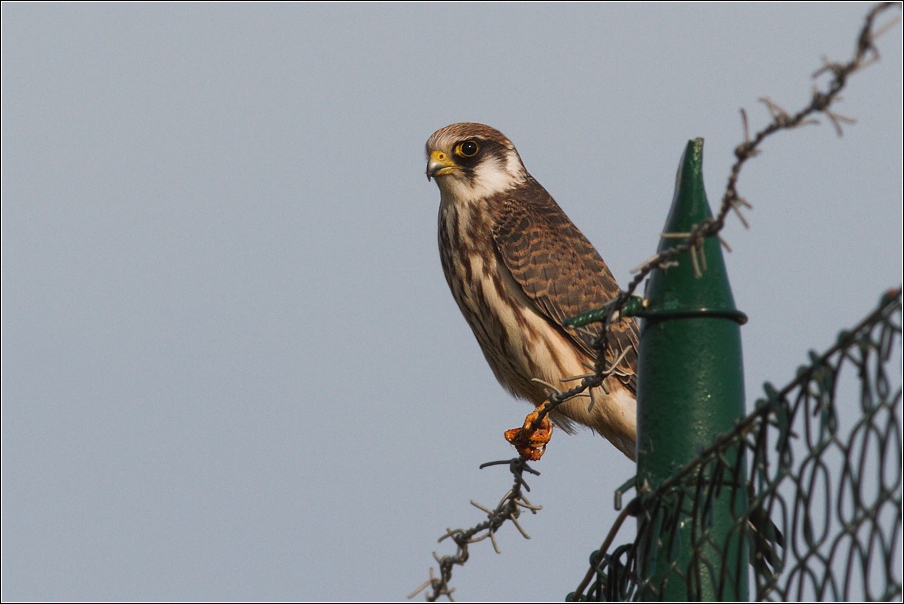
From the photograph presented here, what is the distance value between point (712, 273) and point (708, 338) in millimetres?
127

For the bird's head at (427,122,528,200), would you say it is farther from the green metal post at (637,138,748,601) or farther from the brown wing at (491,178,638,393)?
the green metal post at (637,138,748,601)

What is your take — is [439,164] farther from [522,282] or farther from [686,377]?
[686,377]

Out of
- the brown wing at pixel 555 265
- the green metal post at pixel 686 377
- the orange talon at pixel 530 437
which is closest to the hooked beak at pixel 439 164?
the brown wing at pixel 555 265

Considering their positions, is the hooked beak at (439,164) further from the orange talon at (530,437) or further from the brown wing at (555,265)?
the orange talon at (530,437)

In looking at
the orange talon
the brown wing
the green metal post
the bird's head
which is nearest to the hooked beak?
the bird's head

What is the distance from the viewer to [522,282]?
5328 mm

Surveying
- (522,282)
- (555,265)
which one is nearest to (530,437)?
→ (522,282)

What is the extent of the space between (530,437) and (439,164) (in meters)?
1.67

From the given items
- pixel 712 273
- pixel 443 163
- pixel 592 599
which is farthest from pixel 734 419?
pixel 443 163

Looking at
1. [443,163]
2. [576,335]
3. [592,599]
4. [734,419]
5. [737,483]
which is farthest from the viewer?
[443,163]

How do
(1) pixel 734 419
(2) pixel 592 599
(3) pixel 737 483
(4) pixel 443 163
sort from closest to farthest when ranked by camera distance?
(3) pixel 737 483 < (1) pixel 734 419 < (2) pixel 592 599 < (4) pixel 443 163

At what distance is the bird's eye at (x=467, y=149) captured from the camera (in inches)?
230

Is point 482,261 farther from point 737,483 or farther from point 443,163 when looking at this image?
point 737,483

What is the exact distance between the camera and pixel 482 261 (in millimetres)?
5410
